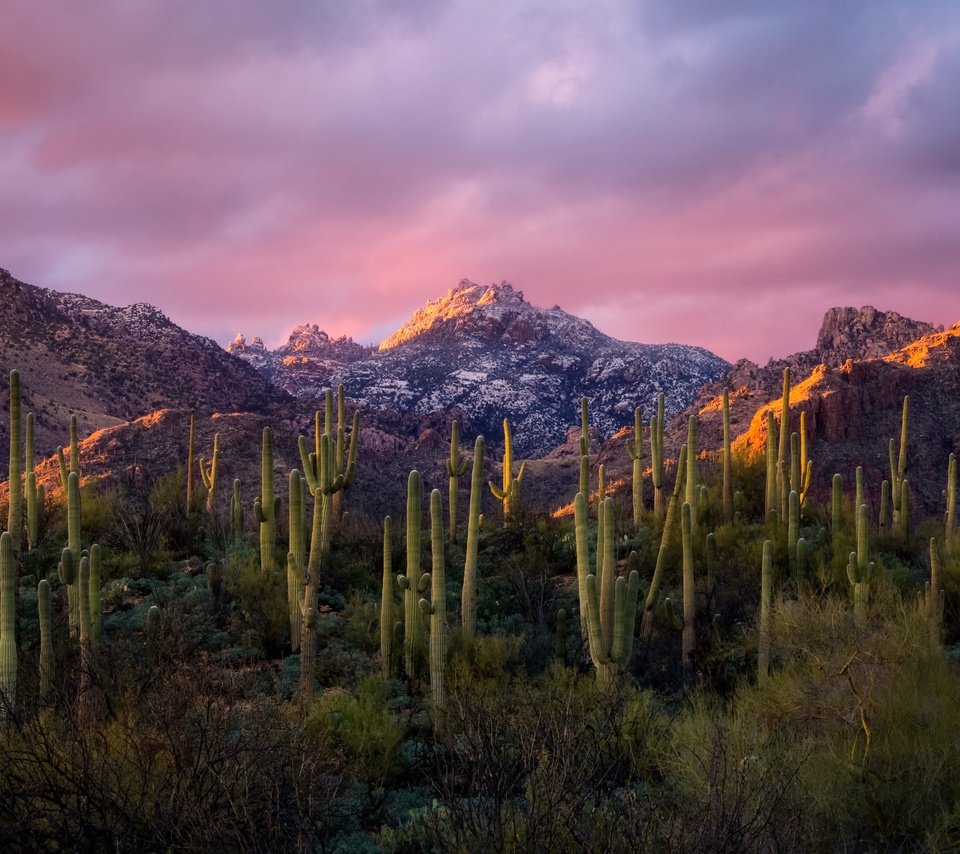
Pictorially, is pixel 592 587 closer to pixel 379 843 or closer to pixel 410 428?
pixel 379 843

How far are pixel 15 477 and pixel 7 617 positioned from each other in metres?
8.76

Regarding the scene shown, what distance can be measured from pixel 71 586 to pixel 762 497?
17.6 meters

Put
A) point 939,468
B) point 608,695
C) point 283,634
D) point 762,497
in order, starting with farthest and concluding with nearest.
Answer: point 939,468, point 762,497, point 283,634, point 608,695

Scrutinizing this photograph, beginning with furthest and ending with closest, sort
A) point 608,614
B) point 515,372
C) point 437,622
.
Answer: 1. point 515,372
2. point 437,622
3. point 608,614

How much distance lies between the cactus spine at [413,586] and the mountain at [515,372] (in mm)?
77269

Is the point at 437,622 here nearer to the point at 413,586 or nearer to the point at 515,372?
the point at 413,586

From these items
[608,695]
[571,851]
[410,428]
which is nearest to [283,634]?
[608,695]

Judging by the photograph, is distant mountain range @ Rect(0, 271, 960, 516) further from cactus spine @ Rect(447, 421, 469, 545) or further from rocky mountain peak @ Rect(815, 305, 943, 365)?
cactus spine @ Rect(447, 421, 469, 545)

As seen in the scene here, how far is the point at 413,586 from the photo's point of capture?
12.7 meters

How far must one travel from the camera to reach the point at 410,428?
72750mm

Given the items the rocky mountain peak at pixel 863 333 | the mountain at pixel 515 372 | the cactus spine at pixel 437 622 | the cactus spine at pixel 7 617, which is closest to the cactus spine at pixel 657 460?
the cactus spine at pixel 437 622

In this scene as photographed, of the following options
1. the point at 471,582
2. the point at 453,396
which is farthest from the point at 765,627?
the point at 453,396

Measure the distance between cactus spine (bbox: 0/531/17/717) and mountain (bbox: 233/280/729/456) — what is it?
7911 centimetres

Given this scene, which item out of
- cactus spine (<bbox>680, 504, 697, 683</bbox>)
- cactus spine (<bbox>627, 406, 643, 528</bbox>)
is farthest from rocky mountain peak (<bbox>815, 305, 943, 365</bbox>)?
cactus spine (<bbox>680, 504, 697, 683</bbox>)
